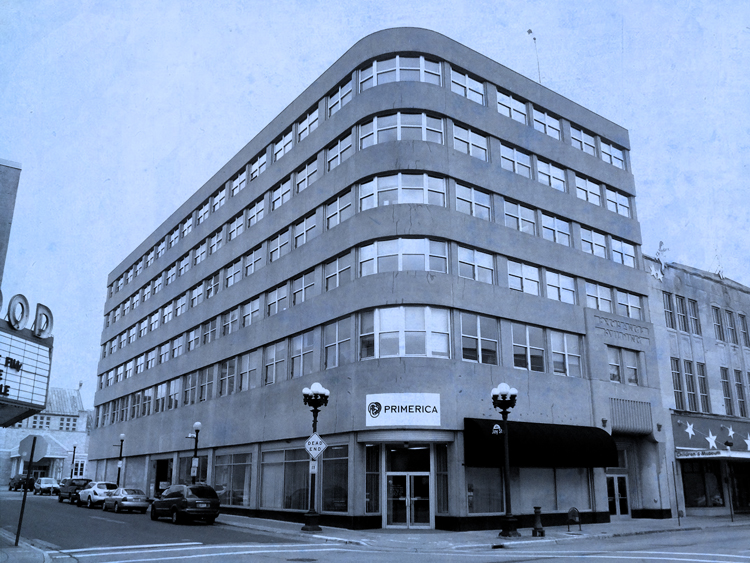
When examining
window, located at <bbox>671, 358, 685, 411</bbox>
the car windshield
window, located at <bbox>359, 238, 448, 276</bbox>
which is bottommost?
the car windshield

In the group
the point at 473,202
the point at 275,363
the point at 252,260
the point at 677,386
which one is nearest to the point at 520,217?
the point at 473,202

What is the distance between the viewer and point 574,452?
91.7 ft

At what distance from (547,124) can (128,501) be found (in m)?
29.7

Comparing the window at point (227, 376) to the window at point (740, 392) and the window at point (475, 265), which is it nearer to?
the window at point (475, 265)

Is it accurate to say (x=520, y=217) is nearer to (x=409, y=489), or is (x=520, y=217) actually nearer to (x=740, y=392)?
(x=409, y=489)

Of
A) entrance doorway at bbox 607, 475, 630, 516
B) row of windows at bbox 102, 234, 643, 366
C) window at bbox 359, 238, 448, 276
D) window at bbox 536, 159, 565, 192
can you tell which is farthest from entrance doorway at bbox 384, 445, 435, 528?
window at bbox 536, 159, 565, 192

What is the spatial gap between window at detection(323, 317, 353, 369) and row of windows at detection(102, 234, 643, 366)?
1880 millimetres

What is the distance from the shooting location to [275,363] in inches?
1325

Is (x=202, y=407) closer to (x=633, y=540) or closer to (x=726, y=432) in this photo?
(x=633, y=540)

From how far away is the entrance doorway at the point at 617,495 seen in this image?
104 ft

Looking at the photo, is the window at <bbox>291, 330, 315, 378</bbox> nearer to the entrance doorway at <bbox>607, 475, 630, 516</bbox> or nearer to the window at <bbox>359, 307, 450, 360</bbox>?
the window at <bbox>359, 307, 450, 360</bbox>

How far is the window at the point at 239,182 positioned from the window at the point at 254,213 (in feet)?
6.81

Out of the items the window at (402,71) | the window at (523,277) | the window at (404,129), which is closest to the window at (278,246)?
the window at (404,129)

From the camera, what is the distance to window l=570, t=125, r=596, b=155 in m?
35.8
